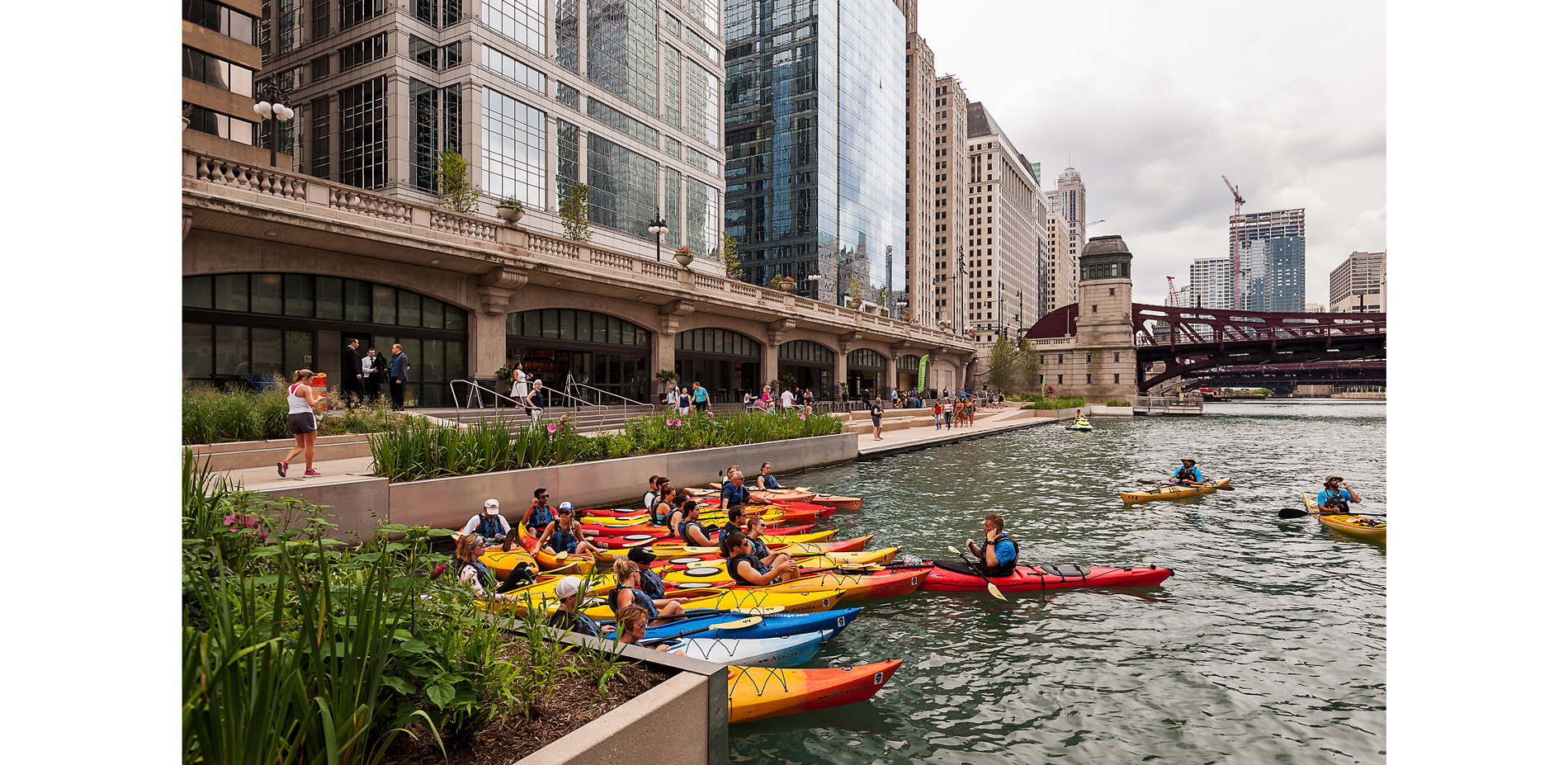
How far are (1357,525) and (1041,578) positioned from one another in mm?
8811

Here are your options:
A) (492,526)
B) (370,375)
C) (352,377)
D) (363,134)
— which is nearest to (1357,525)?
(492,526)

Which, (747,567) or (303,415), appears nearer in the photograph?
(747,567)

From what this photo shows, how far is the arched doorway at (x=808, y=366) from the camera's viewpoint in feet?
136

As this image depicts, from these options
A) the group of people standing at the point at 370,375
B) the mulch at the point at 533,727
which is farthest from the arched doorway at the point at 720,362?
the mulch at the point at 533,727

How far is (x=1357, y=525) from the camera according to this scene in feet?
46.2

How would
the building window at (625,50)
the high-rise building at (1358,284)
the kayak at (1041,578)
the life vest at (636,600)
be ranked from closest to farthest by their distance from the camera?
1. the life vest at (636,600)
2. the kayak at (1041,578)
3. the building window at (625,50)
4. the high-rise building at (1358,284)

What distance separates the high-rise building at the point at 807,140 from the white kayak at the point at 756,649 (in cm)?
7045

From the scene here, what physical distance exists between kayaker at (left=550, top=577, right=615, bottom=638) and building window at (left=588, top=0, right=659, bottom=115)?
3975 cm

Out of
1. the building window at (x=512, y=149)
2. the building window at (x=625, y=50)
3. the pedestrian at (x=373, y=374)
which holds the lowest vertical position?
the pedestrian at (x=373, y=374)

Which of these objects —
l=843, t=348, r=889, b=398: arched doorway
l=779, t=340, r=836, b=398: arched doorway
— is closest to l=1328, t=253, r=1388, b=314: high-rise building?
l=843, t=348, r=889, b=398: arched doorway

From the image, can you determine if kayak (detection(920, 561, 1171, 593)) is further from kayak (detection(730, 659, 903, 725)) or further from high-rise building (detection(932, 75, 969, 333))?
high-rise building (detection(932, 75, 969, 333))

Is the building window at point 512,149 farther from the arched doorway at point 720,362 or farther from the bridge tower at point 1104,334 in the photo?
the bridge tower at point 1104,334

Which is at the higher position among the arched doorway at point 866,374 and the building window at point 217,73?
the building window at point 217,73

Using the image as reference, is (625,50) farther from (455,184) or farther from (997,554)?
(997,554)
